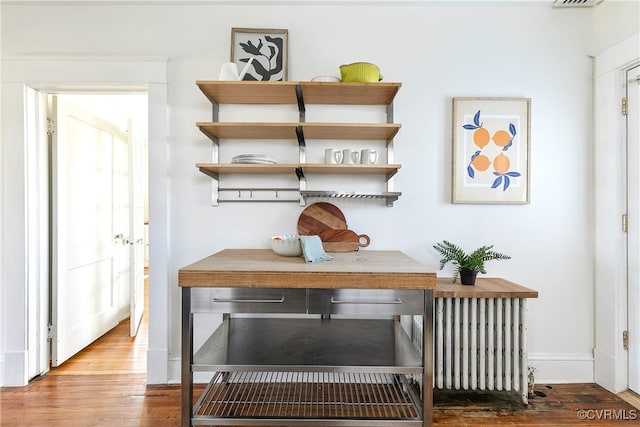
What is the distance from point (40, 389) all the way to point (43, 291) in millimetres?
604

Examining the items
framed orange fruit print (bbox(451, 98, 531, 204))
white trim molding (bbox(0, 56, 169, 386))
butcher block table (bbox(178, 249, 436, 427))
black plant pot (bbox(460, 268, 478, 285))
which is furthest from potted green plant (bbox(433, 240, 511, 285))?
white trim molding (bbox(0, 56, 169, 386))

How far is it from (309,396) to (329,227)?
102 centimetres

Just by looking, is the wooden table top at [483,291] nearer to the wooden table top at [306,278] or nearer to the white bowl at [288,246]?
the wooden table top at [306,278]

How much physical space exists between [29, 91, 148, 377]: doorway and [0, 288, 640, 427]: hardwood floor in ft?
0.94

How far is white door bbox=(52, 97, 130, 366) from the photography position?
7.75 ft

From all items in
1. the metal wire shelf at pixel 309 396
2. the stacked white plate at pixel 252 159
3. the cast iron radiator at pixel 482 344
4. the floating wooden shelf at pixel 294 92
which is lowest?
the metal wire shelf at pixel 309 396

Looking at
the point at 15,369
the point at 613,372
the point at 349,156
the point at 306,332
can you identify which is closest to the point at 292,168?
the point at 349,156

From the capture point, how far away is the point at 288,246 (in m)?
1.80

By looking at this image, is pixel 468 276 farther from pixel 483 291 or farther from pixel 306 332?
pixel 306 332

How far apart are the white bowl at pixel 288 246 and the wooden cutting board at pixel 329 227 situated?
0.34 m

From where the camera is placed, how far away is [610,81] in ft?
6.94

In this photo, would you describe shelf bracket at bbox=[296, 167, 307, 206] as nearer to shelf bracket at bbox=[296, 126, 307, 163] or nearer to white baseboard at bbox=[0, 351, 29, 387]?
shelf bracket at bbox=[296, 126, 307, 163]

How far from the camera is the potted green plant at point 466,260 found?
1999 millimetres

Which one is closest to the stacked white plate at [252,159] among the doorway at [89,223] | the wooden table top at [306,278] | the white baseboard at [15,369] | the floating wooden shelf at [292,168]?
the floating wooden shelf at [292,168]
